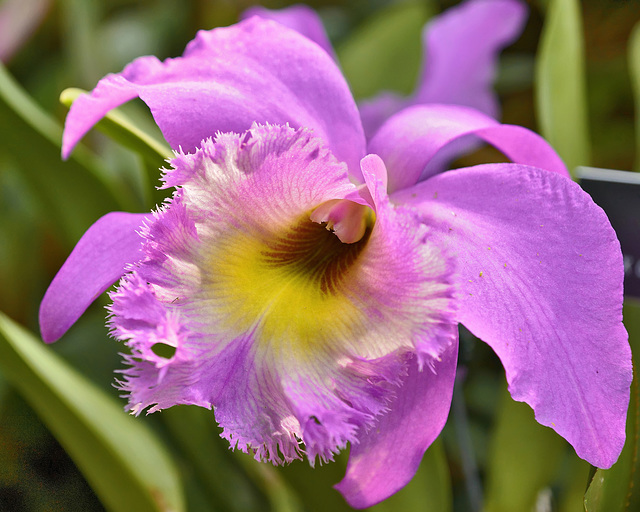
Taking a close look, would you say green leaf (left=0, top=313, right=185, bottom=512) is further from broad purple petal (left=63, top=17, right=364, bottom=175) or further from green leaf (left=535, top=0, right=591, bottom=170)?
green leaf (left=535, top=0, right=591, bottom=170)

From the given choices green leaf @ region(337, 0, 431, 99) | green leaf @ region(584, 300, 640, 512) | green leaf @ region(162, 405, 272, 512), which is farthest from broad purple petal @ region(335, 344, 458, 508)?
green leaf @ region(337, 0, 431, 99)

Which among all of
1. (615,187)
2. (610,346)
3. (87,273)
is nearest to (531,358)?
(610,346)

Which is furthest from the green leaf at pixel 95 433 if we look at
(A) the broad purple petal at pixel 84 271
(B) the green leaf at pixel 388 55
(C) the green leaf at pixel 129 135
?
(B) the green leaf at pixel 388 55

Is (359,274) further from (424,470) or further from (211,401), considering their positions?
(424,470)

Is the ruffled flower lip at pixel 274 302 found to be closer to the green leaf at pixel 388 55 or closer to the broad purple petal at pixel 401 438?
the broad purple petal at pixel 401 438

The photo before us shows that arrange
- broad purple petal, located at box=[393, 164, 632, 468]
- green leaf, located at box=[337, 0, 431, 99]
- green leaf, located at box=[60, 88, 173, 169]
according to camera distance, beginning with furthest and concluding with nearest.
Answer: green leaf, located at box=[337, 0, 431, 99], green leaf, located at box=[60, 88, 173, 169], broad purple petal, located at box=[393, 164, 632, 468]
